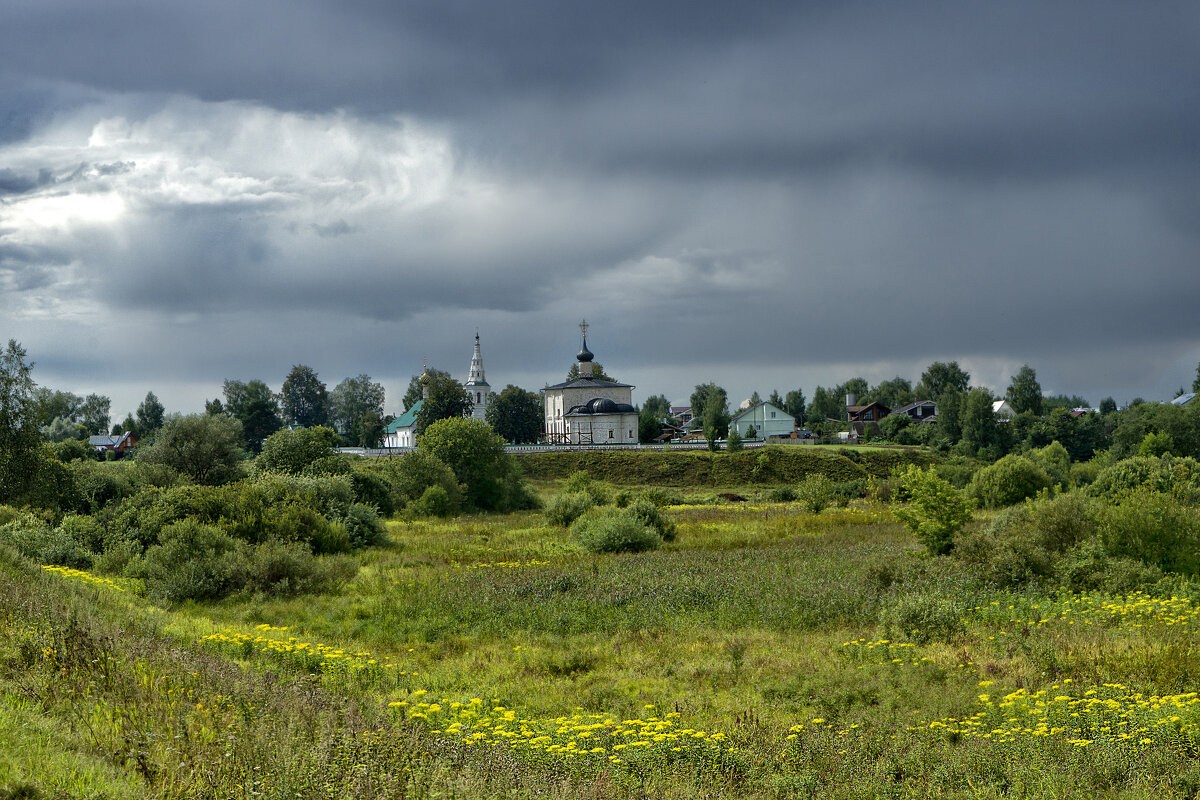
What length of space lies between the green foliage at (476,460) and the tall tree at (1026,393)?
89127mm

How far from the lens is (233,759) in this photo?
6.49 meters

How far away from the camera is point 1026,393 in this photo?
118 m

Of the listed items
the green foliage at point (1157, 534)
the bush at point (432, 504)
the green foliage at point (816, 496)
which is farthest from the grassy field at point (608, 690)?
the bush at point (432, 504)

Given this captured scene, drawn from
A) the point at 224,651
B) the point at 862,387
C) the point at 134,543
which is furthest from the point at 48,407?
the point at 862,387

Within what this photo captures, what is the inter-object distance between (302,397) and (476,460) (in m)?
82.2

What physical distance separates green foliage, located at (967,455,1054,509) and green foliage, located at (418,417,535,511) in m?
29.4

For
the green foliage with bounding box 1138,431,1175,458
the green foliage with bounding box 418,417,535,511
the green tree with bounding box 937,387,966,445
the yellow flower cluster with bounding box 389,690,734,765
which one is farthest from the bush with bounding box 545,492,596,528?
the green tree with bounding box 937,387,966,445

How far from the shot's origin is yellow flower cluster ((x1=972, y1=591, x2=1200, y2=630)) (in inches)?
569

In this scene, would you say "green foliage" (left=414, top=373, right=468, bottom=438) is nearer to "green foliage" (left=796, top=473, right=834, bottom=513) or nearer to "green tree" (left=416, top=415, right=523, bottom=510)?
→ "green tree" (left=416, top=415, right=523, bottom=510)

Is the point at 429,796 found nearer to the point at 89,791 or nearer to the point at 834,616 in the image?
the point at 89,791

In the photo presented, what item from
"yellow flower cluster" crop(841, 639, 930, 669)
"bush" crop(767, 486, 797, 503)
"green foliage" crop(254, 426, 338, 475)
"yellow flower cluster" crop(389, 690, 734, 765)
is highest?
"green foliage" crop(254, 426, 338, 475)

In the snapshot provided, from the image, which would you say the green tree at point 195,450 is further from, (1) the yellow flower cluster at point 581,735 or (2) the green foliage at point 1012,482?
(2) the green foliage at point 1012,482

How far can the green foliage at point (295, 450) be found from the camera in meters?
49.6

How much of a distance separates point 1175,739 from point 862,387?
6838 inches
